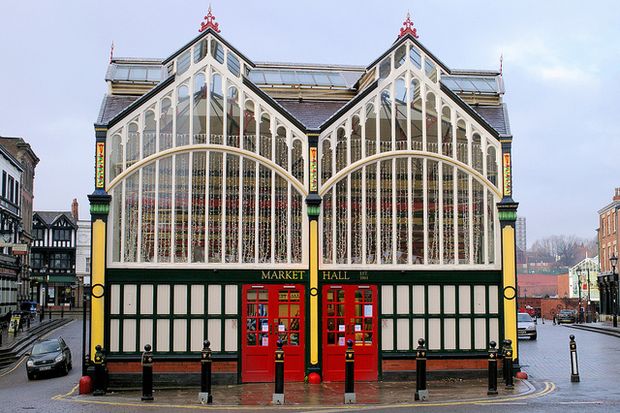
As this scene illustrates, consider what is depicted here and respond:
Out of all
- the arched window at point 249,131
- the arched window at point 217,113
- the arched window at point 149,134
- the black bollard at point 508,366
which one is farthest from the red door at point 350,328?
the arched window at point 149,134

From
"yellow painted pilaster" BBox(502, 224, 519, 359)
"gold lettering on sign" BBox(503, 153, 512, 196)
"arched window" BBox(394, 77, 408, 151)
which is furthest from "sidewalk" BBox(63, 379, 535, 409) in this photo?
"arched window" BBox(394, 77, 408, 151)

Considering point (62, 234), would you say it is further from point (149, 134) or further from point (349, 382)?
point (349, 382)

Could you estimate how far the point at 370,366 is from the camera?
23016 millimetres

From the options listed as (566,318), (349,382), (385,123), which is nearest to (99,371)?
(349,382)

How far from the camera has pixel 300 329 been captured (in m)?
22.9

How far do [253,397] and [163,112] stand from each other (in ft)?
27.8

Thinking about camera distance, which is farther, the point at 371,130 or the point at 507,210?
the point at 371,130

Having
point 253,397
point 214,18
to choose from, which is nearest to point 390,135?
point 214,18

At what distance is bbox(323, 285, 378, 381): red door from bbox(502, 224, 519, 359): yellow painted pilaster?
3779mm

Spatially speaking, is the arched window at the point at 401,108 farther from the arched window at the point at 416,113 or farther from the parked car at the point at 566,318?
the parked car at the point at 566,318

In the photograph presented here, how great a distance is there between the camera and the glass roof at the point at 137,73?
25.6 meters

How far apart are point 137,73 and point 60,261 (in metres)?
69.0

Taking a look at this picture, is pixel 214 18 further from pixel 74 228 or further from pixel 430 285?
pixel 74 228

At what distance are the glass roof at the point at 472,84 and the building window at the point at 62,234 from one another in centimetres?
7144
